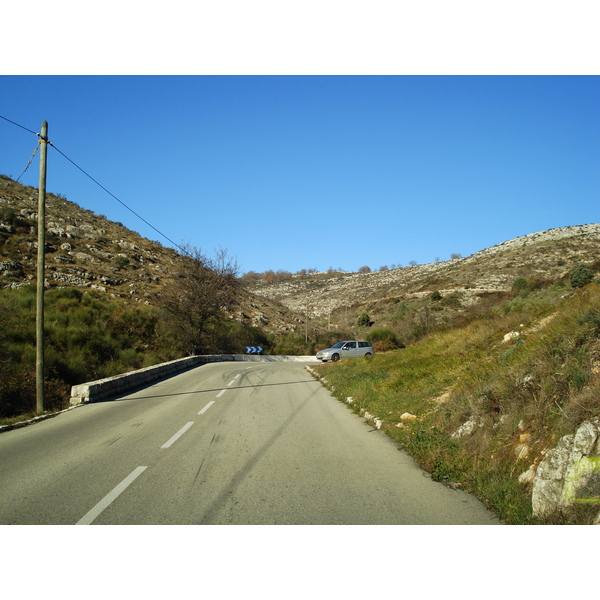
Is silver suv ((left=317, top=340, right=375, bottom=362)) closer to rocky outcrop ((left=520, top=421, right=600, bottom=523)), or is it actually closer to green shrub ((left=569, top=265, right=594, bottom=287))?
green shrub ((left=569, top=265, right=594, bottom=287))

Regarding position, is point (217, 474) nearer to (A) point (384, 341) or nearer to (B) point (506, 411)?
(B) point (506, 411)

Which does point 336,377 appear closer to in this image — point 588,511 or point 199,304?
point 588,511

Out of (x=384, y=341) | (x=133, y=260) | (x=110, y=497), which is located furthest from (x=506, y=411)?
(x=133, y=260)

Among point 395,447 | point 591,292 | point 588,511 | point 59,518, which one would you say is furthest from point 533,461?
point 591,292

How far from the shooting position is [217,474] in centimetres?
584

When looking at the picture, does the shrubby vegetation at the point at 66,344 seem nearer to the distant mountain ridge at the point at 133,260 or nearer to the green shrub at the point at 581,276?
the distant mountain ridge at the point at 133,260

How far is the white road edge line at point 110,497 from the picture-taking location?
4.30 metres

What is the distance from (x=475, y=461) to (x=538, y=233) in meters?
89.7

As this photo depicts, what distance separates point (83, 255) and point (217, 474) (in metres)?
50.7

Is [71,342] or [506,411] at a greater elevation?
[71,342]

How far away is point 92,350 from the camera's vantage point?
2217 cm

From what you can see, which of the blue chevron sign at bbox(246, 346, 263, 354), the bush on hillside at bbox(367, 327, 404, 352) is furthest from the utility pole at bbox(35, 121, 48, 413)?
the blue chevron sign at bbox(246, 346, 263, 354)

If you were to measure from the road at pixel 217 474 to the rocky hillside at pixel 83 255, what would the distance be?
94.9 feet

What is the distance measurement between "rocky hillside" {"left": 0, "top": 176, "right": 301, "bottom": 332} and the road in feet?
94.9
